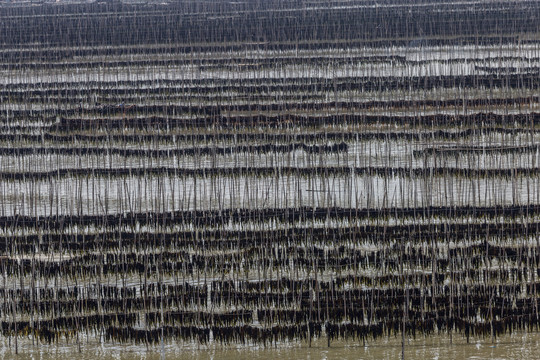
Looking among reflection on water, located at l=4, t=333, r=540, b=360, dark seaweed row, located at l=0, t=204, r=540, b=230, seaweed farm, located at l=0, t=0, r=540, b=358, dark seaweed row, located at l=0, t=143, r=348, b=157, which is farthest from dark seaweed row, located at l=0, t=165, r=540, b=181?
reflection on water, located at l=4, t=333, r=540, b=360

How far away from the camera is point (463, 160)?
15.3m

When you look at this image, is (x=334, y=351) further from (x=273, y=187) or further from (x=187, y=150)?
(x=187, y=150)

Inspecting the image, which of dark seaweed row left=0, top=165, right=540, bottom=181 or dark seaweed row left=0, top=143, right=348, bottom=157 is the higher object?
dark seaweed row left=0, top=143, right=348, bottom=157

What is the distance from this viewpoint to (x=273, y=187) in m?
14.5

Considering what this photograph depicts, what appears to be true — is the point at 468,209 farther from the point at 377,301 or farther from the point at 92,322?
the point at 92,322

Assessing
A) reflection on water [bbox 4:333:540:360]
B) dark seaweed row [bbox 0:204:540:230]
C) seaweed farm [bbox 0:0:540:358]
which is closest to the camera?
reflection on water [bbox 4:333:540:360]

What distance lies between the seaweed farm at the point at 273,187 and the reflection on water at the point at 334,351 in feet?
0.22

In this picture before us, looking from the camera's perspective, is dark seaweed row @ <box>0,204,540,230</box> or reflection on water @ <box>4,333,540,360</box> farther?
dark seaweed row @ <box>0,204,540,230</box>

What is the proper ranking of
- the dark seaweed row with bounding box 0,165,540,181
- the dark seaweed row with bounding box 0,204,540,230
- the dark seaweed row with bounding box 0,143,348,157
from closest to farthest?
the dark seaweed row with bounding box 0,204,540,230 < the dark seaweed row with bounding box 0,165,540,181 < the dark seaweed row with bounding box 0,143,348,157

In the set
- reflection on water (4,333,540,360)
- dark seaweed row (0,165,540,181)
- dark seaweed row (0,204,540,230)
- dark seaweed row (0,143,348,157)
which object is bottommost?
reflection on water (4,333,540,360)

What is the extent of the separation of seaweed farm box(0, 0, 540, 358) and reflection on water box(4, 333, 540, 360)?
7cm

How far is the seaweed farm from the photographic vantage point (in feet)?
33.1

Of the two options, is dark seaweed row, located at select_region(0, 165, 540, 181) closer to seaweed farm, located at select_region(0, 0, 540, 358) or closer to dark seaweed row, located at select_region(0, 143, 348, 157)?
seaweed farm, located at select_region(0, 0, 540, 358)

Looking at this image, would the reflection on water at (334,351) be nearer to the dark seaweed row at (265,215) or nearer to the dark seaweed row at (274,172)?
the dark seaweed row at (265,215)
